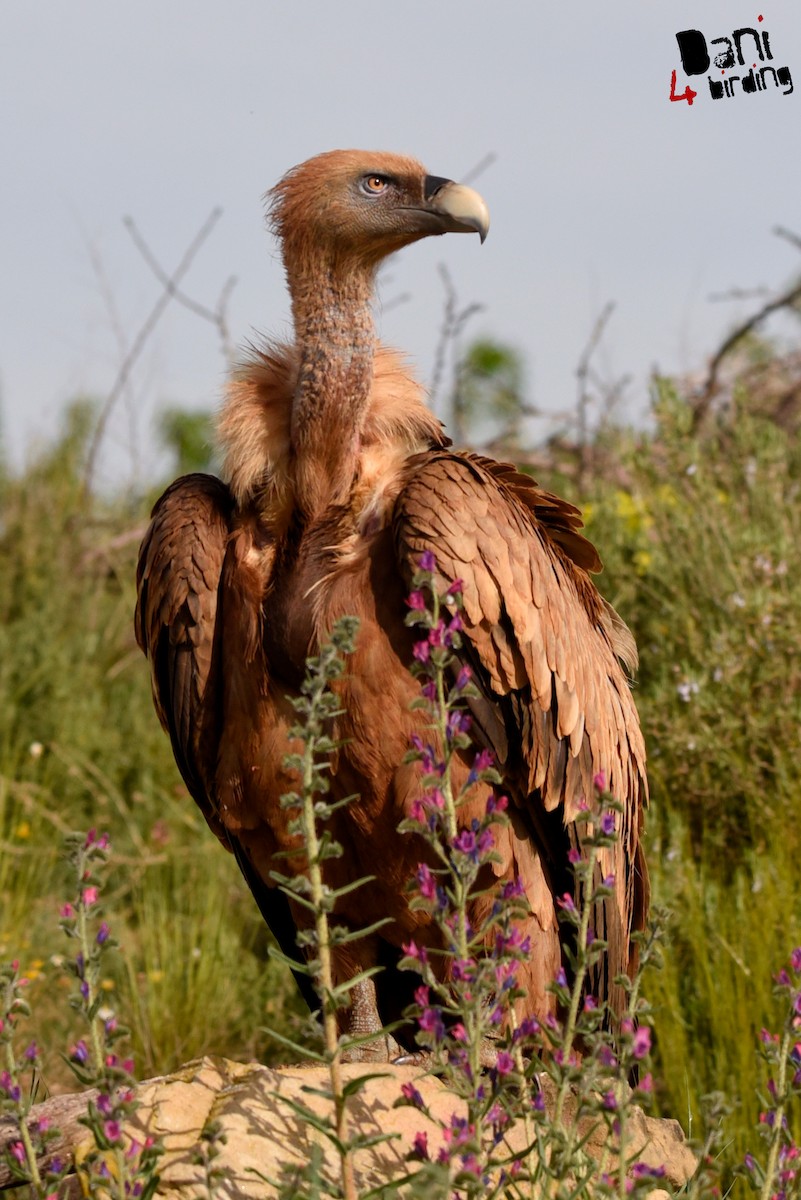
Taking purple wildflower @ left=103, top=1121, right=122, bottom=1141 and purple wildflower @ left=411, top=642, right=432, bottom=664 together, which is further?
purple wildflower @ left=411, top=642, right=432, bottom=664

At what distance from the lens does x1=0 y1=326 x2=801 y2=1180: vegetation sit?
488cm

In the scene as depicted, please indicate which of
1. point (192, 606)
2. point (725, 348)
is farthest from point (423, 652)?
point (725, 348)

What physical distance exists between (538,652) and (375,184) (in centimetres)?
135

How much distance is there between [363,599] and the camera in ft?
12.3

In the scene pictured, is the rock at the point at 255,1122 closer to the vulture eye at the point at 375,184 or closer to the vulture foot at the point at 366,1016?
the vulture foot at the point at 366,1016

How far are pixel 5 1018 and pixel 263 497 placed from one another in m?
2.00

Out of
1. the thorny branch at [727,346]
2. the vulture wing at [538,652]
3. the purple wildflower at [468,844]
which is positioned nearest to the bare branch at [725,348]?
the thorny branch at [727,346]

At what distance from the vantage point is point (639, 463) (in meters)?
6.61

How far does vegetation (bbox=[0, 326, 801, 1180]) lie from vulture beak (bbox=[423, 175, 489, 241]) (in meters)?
2.08

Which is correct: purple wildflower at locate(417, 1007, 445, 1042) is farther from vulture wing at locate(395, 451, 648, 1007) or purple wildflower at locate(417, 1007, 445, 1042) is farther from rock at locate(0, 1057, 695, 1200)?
vulture wing at locate(395, 451, 648, 1007)

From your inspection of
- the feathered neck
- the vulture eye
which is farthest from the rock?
the vulture eye

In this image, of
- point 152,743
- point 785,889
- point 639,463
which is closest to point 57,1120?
point 785,889

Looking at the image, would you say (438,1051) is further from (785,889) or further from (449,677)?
(785,889)

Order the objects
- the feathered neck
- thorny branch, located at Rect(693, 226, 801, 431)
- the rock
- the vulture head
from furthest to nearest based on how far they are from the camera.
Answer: thorny branch, located at Rect(693, 226, 801, 431)
the vulture head
the feathered neck
the rock
